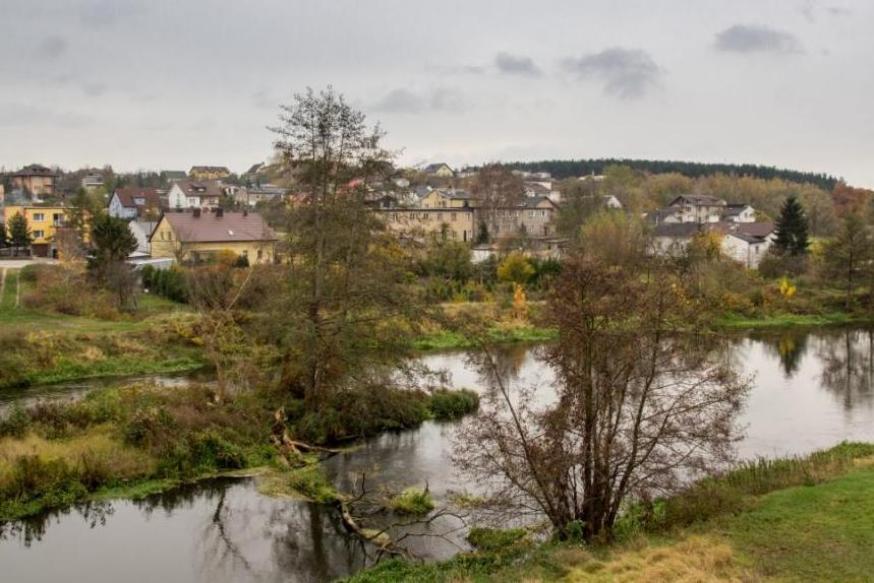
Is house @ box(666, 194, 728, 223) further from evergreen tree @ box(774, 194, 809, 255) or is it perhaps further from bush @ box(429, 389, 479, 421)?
bush @ box(429, 389, 479, 421)

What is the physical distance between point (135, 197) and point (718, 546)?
277 feet

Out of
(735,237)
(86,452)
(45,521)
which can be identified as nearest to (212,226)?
(86,452)

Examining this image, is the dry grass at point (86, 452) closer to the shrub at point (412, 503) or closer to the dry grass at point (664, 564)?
the shrub at point (412, 503)

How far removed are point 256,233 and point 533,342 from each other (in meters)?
23.4

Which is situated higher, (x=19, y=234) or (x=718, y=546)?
(x=19, y=234)

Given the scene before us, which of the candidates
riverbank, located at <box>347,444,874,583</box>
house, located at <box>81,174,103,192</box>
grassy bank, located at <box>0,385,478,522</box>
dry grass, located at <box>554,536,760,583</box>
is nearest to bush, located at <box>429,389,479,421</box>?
grassy bank, located at <box>0,385,478,522</box>

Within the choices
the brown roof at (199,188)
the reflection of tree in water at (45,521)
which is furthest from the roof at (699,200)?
the reflection of tree in water at (45,521)

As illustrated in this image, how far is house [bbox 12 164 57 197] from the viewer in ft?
342

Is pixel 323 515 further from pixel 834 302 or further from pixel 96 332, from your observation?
pixel 834 302

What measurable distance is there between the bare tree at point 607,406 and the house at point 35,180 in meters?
103

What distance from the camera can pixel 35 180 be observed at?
106375 mm

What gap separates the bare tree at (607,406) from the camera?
46.3 ft

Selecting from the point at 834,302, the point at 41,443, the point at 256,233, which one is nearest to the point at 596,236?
the point at 834,302

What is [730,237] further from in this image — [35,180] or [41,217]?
[35,180]
